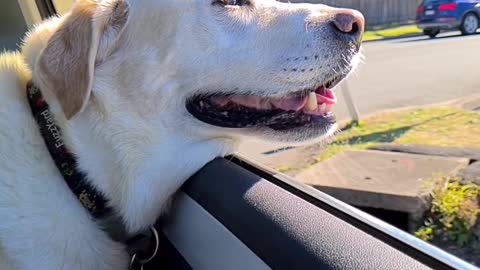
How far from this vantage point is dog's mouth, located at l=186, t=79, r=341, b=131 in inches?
63.1

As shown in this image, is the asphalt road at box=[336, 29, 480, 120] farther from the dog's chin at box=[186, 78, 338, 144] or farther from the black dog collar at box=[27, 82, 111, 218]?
the black dog collar at box=[27, 82, 111, 218]

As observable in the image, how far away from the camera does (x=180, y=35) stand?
5.27 ft

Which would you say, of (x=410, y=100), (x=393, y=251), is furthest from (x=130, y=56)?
(x=410, y=100)

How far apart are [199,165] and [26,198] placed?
0.47 metres

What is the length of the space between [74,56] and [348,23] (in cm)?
75

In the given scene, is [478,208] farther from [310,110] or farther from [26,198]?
[26,198]

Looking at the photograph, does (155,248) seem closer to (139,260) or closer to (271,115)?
(139,260)

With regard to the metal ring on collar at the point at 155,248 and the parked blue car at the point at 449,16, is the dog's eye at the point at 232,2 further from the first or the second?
the metal ring on collar at the point at 155,248

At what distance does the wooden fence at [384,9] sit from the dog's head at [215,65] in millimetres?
455

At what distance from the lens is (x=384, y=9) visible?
2525 mm

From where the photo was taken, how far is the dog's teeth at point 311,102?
1644 mm

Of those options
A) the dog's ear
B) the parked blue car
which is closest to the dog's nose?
the parked blue car

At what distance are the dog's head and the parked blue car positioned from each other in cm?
24

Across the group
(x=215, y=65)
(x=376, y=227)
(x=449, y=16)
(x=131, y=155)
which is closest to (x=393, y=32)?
(x=449, y=16)
